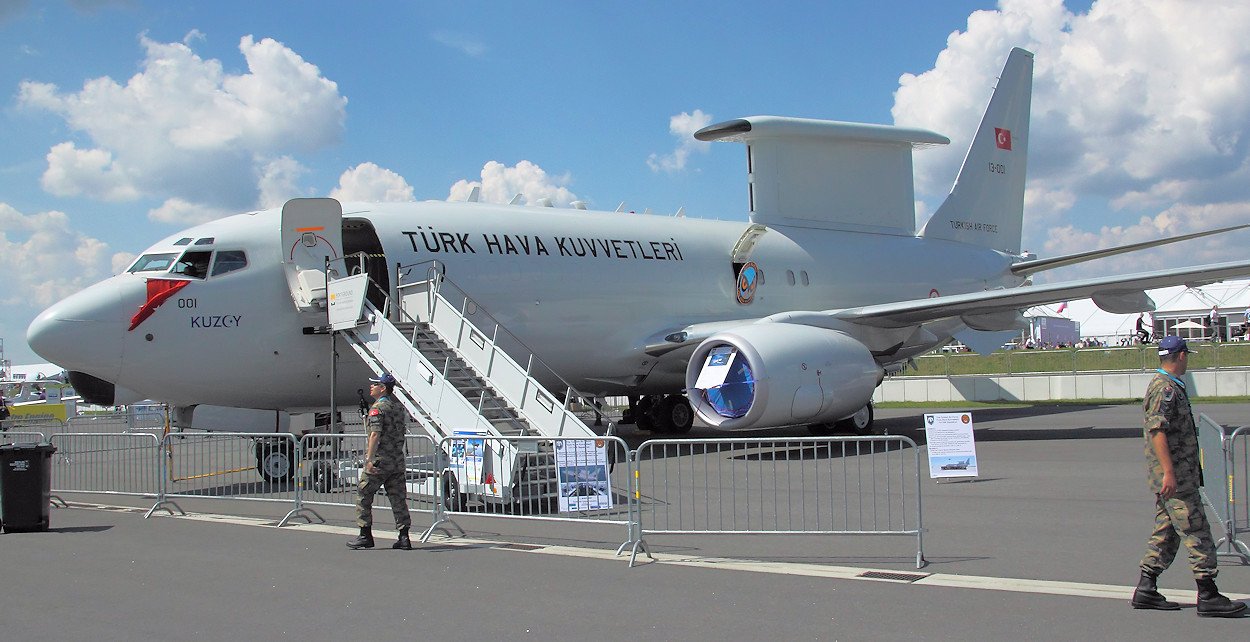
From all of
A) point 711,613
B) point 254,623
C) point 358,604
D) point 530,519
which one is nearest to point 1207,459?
point 711,613

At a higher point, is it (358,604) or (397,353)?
(397,353)

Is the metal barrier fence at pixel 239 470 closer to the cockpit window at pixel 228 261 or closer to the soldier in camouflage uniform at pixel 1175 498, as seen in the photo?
the cockpit window at pixel 228 261

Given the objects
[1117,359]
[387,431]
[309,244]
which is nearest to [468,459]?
[387,431]

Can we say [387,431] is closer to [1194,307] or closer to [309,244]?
[309,244]

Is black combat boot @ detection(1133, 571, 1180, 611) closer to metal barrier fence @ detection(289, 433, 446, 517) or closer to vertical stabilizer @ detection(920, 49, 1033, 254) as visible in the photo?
metal barrier fence @ detection(289, 433, 446, 517)

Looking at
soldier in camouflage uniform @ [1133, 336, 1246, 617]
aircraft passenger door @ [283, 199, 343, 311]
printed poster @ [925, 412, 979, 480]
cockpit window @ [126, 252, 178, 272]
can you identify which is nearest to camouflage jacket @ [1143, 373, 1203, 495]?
soldier in camouflage uniform @ [1133, 336, 1246, 617]

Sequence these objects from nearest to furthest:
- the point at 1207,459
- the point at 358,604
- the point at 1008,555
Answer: the point at 358,604 → the point at 1008,555 → the point at 1207,459

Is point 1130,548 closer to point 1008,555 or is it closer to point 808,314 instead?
point 1008,555

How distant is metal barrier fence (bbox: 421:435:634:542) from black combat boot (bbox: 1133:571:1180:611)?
3.74 meters

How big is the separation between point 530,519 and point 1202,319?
56.5 metres

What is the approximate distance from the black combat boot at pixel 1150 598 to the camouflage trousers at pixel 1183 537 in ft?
0.16

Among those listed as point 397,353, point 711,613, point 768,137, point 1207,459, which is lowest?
point 711,613

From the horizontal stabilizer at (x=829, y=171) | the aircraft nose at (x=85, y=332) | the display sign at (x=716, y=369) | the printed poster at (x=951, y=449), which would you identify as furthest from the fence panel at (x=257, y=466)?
the horizontal stabilizer at (x=829, y=171)

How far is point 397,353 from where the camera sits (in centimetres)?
1107
